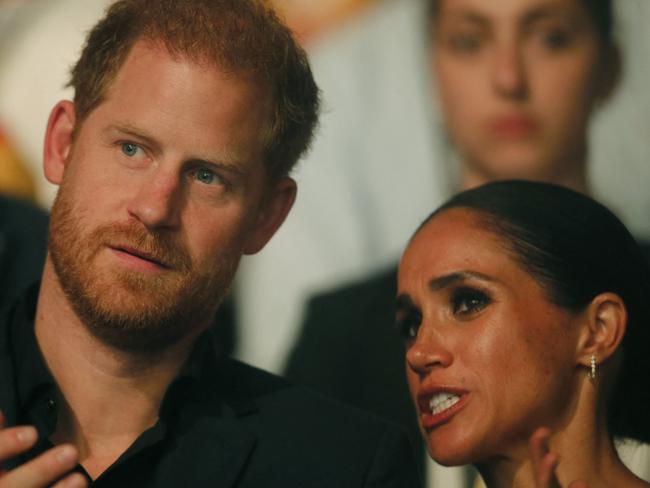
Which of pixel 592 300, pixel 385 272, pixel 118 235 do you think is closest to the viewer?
pixel 118 235

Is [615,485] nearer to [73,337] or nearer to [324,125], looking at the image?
[73,337]

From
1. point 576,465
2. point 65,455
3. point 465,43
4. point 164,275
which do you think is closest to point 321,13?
point 465,43

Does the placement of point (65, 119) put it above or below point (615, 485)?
above

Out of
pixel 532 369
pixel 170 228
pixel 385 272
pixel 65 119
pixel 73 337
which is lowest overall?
pixel 385 272

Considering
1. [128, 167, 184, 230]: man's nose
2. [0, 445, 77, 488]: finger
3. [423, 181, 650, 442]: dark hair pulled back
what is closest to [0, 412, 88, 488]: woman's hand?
[0, 445, 77, 488]: finger

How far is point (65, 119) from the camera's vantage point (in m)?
1.71

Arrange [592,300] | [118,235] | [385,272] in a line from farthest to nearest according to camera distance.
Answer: [385,272]
[592,300]
[118,235]

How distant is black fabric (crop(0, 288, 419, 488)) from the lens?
1.56 m

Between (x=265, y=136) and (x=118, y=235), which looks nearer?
(x=118, y=235)

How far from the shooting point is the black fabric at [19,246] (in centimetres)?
212

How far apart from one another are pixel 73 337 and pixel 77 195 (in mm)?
189

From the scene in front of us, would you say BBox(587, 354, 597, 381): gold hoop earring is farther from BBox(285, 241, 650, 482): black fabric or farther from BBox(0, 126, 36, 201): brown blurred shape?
BBox(0, 126, 36, 201): brown blurred shape

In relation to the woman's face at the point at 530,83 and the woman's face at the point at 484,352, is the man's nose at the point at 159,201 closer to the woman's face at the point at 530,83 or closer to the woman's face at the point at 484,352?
the woman's face at the point at 484,352

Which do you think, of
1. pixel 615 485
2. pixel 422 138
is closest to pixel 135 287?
pixel 615 485
